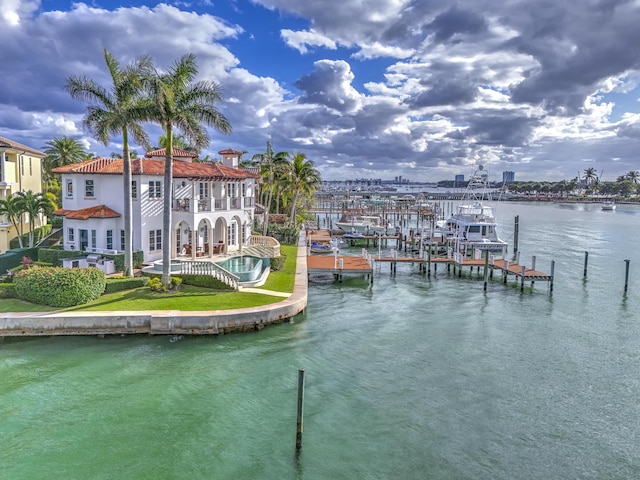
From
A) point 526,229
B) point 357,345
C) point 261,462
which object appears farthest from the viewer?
point 526,229

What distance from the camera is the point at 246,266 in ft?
105

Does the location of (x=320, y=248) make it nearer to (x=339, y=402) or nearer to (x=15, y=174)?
(x=15, y=174)

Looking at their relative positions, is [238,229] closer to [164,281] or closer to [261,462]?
[164,281]

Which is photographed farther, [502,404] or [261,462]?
[502,404]

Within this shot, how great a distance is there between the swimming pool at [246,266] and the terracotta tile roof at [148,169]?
6.44 meters

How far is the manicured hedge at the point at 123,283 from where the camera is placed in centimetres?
2584

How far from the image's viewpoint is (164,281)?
26.7m

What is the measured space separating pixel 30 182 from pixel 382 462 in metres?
42.0

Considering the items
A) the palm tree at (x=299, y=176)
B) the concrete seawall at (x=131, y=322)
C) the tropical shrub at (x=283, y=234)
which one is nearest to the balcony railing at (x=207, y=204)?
the concrete seawall at (x=131, y=322)

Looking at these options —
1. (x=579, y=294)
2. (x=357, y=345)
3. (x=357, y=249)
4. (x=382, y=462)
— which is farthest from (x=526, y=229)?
(x=382, y=462)

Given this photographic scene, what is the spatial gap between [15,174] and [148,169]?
15796mm

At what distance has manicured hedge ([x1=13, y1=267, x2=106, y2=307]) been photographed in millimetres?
23188

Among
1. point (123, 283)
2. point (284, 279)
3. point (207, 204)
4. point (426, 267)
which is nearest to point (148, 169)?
point (207, 204)

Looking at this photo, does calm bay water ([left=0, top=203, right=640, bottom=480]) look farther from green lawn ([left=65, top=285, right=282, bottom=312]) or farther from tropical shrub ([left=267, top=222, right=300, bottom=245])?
tropical shrub ([left=267, top=222, right=300, bottom=245])
